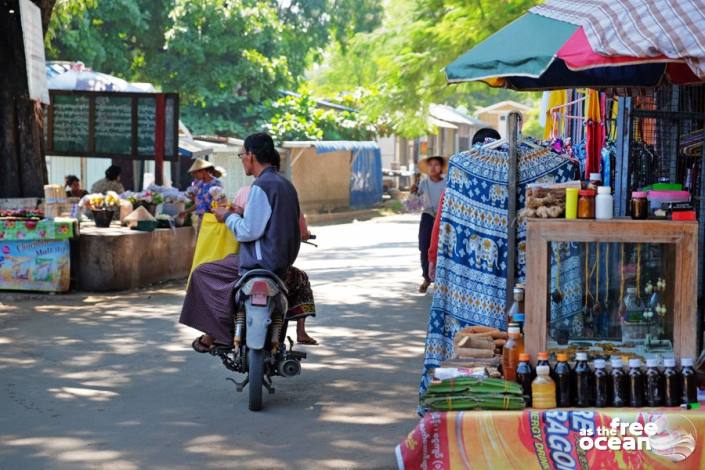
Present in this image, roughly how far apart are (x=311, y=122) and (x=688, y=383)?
35363 mm

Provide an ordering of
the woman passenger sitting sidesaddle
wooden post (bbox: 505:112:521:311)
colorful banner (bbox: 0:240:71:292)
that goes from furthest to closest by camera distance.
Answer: colorful banner (bbox: 0:240:71:292)
the woman passenger sitting sidesaddle
wooden post (bbox: 505:112:521:311)

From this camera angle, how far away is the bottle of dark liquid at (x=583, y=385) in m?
6.14

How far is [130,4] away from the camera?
35.8 metres

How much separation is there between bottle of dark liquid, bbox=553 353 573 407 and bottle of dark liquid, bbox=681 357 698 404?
0.55 meters

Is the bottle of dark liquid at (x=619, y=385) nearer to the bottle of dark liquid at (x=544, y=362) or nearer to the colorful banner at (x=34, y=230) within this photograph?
the bottle of dark liquid at (x=544, y=362)

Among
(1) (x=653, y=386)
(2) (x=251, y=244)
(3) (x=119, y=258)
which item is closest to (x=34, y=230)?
(3) (x=119, y=258)

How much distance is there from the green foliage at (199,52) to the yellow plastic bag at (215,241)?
2653 cm

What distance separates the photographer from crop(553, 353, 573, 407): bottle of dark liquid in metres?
6.14

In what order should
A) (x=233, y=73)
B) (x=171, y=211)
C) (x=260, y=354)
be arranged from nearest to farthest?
(x=260, y=354) → (x=171, y=211) → (x=233, y=73)

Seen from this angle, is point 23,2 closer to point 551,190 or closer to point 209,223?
point 209,223

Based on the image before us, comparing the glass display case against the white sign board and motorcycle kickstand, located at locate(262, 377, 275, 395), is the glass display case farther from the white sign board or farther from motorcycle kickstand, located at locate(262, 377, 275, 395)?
the white sign board

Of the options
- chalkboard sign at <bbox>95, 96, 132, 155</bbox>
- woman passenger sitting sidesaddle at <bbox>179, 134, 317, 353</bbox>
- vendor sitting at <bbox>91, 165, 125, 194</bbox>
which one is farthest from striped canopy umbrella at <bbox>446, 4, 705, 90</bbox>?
vendor sitting at <bbox>91, 165, 125, 194</bbox>

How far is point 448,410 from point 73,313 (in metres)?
8.28

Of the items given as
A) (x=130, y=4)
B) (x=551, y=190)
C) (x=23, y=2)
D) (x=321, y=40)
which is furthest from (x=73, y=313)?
(x=321, y=40)
